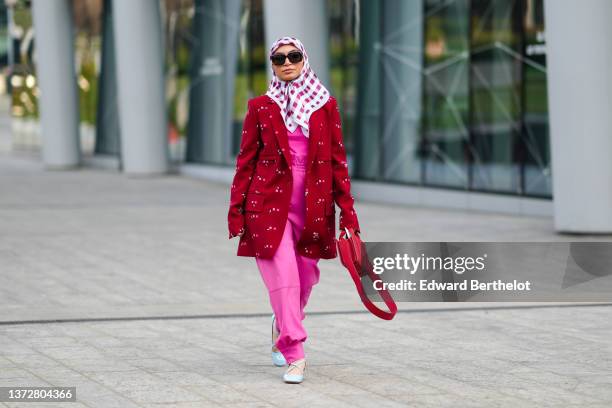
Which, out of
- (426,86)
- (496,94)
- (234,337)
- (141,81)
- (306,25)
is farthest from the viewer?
(141,81)

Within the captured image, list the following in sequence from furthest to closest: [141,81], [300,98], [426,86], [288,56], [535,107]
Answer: [141,81]
[426,86]
[535,107]
[300,98]
[288,56]

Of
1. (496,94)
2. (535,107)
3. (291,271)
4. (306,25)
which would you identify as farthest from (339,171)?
(306,25)

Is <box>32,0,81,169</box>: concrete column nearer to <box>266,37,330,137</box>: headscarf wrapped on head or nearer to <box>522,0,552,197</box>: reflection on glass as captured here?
<box>522,0,552,197</box>: reflection on glass

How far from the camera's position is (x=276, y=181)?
717 cm

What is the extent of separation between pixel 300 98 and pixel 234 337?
6.98 ft

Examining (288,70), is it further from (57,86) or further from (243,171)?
(57,86)

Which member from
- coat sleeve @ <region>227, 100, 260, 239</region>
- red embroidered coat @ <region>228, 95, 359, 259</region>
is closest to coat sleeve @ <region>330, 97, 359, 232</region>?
red embroidered coat @ <region>228, 95, 359, 259</region>

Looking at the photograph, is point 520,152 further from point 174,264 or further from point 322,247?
point 322,247

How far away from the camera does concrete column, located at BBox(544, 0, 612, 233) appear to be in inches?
559

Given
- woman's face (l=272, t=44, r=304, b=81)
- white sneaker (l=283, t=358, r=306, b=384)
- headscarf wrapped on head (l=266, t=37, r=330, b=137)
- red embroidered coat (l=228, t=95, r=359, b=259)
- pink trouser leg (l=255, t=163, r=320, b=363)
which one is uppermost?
woman's face (l=272, t=44, r=304, b=81)

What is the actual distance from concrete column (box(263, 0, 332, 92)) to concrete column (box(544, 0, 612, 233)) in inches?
241

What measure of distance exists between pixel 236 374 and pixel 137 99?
64.9 ft

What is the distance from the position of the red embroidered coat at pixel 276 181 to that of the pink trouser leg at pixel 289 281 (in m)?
0.06

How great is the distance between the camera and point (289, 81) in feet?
23.6
